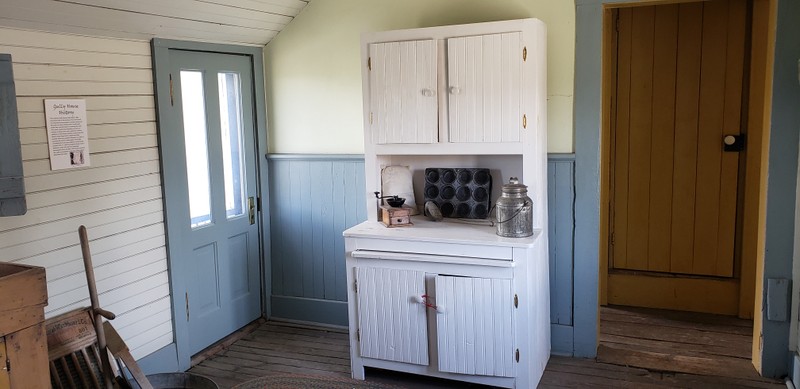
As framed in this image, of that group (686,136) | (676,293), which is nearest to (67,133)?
(686,136)

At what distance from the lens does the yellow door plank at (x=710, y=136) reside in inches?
179

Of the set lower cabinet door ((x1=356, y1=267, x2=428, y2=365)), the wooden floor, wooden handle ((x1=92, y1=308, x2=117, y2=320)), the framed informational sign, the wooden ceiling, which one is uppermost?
the wooden ceiling

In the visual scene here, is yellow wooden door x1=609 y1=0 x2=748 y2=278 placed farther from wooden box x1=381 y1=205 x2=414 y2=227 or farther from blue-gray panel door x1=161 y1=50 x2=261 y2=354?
blue-gray panel door x1=161 y1=50 x2=261 y2=354

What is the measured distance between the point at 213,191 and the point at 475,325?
1840 millimetres

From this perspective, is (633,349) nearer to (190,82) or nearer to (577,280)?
(577,280)

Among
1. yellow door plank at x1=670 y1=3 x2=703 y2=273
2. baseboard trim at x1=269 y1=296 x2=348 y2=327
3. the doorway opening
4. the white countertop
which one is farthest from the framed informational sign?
yellow door plank at x1=670 y1=3 x2=703 y2=273

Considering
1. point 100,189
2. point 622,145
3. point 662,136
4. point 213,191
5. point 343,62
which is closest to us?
point 100,189

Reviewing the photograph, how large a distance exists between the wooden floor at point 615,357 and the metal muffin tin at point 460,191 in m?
0.96

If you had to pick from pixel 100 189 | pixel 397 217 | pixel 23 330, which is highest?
pixel 100 189

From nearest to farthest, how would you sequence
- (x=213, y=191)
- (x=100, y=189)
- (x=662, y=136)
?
1. (x=100, y=189)
2. (x=213, y=191)
3. (x=662, y=136)

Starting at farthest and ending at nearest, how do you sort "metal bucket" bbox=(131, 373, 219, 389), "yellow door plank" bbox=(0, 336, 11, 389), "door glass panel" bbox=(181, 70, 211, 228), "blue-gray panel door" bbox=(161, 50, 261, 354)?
"door glass panel" bbox=(181, 70, 211, 228)
"blue-gray panel door" bbox=(161, 50, 261, 354)
"metal bucket" bbox=(131, 373, 219, 389)
"yellow door plank" bbox=(0, 336, 11, 389)

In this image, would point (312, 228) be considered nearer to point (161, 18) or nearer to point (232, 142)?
point (232, 142)

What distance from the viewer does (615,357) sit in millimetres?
4016

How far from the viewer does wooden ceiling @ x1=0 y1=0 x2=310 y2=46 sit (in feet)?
9.75
